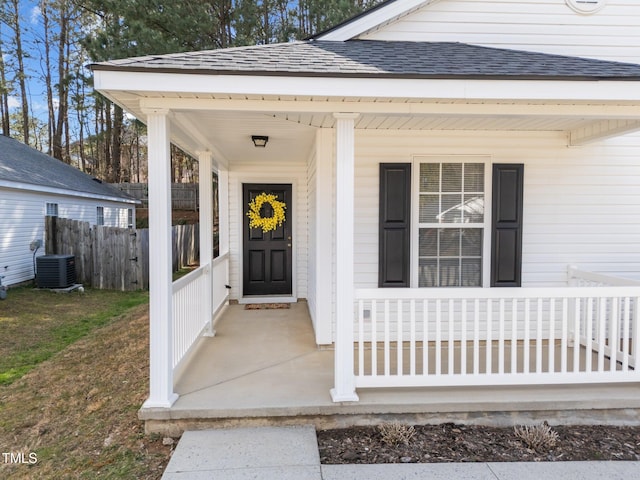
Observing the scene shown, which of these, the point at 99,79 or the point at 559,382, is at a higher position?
the point at 99,79

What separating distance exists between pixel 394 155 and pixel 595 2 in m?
2.94

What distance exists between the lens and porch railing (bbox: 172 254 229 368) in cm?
355

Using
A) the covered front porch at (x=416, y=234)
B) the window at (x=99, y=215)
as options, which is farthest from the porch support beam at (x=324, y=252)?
the window at (x=99, y=215)

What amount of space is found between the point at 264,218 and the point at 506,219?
3912 mm

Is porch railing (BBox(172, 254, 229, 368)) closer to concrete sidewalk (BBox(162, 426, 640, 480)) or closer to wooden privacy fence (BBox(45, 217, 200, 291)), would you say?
concrete sidewalk (BBox(162, 426, 640, 480))

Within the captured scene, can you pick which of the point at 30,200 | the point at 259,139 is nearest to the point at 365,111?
the point at 259,139

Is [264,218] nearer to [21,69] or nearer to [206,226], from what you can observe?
[206,226]

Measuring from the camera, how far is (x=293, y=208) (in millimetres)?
6898

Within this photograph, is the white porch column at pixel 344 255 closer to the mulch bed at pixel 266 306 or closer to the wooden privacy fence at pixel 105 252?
the mulch bed at pixel 266 306

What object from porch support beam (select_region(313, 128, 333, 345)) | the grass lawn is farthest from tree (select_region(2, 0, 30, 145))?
porch support beam (select_region(313, 128, 333, 345))

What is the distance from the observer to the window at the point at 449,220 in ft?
14.7

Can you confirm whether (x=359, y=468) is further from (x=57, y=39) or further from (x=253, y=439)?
(x=57, y=39)

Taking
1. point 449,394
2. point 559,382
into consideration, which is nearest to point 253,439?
point 449,394

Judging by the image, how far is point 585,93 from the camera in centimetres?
297
